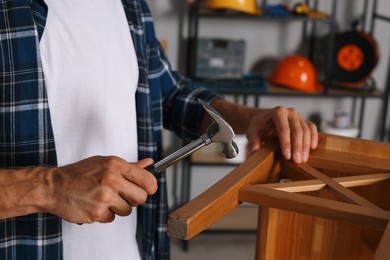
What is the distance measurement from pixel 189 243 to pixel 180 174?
0.43 meters

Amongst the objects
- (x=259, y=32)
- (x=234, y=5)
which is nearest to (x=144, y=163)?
(x=234, y=5)

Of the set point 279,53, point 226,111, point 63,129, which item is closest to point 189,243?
A: point 279,53

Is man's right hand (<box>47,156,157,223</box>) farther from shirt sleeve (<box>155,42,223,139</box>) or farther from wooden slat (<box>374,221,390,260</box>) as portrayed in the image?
shirt sleeve (<box>155,42,223,139</box>)

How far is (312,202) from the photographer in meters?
0.79

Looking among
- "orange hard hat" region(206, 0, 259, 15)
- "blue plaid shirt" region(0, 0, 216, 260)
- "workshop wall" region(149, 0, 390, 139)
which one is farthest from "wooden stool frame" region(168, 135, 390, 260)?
"workshop wall" region(149, 0, 390, 139)

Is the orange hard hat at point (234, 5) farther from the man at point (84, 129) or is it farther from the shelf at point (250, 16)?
the man at point (84, 129)

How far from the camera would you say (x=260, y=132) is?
1126 mm

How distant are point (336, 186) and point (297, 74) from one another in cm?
206

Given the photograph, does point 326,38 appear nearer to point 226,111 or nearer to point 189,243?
point 189,243

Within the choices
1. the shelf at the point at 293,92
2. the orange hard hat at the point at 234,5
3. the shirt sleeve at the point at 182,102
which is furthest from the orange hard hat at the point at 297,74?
the shirt sleeve at the point at 182,102

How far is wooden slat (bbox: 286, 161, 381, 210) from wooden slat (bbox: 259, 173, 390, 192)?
1 cm

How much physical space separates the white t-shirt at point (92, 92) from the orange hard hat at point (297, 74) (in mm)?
1823

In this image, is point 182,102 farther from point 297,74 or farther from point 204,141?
point 297,74

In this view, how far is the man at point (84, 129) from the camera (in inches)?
33.8
